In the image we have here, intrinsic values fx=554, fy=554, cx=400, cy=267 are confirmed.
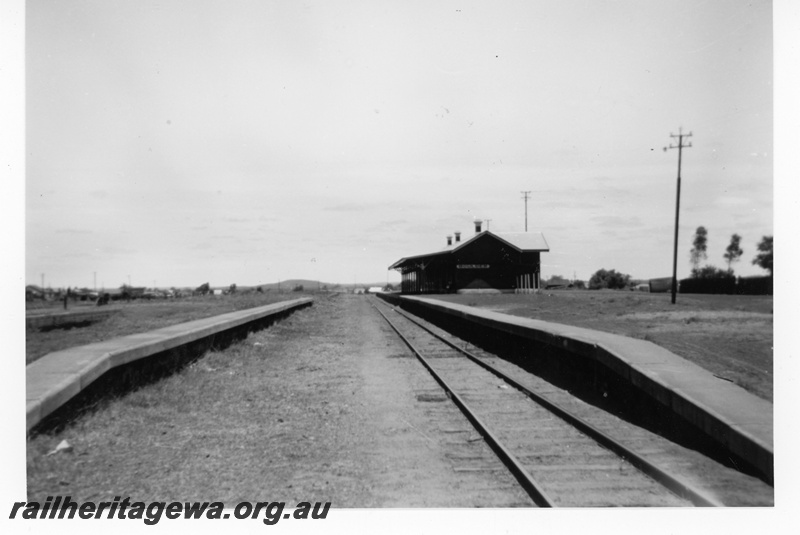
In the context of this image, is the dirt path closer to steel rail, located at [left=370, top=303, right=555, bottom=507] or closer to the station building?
steel rail, located at [left=370, top=303, right=555, bottom=507]

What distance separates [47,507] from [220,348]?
7.41 meters

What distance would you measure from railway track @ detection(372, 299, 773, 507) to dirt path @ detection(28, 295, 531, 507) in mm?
275

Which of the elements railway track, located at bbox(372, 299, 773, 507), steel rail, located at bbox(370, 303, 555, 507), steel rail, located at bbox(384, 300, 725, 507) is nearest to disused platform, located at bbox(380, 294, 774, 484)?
railway track, located at bbox(372, 299, 773, 507)

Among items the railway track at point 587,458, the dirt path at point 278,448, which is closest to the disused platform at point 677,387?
the railway track at point 587,458

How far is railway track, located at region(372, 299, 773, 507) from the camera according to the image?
407 cm

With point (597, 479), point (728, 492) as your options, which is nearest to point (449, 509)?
point (597, 479)

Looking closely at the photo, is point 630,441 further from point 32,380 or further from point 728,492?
point 32,380

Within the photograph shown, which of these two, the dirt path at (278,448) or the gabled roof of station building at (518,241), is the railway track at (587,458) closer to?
the dirt path at (278,448)

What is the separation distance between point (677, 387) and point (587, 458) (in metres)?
1.38

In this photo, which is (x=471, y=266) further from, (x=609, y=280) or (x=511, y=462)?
(x=609, y=280)

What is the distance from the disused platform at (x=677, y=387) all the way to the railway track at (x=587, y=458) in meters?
0.25

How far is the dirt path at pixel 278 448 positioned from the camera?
4320 millimetres

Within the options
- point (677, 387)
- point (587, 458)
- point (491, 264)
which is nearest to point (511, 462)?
point (587, 458)

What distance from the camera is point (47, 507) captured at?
395 cm
